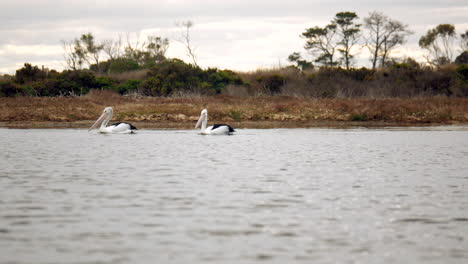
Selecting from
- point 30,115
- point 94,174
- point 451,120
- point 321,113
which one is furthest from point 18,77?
point 94,174

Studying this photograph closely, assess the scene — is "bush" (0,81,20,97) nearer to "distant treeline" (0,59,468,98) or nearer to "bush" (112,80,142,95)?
"distant treeline" (0,59,468,98)

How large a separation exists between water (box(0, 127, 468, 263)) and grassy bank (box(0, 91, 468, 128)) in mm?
14657

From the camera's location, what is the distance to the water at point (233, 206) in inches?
241

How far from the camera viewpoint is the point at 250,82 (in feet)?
155

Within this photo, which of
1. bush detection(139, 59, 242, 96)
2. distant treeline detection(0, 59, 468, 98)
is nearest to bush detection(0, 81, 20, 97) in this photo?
distant treeline detection(0, 59, 468, 98)

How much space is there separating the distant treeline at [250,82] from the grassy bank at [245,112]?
612 centimetres

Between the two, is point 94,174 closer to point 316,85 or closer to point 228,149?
point 228,149

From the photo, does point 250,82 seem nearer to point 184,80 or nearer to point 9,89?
point 184,80

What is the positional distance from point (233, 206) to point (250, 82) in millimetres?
38964

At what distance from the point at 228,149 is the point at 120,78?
1306 inches

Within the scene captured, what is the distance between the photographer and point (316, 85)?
140ft

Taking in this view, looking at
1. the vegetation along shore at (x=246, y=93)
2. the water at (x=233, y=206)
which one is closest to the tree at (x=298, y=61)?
the vegetation along shore at (x=246, y=93)

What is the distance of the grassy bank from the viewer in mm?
31266

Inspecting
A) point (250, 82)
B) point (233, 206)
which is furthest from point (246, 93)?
point (233, 206)
